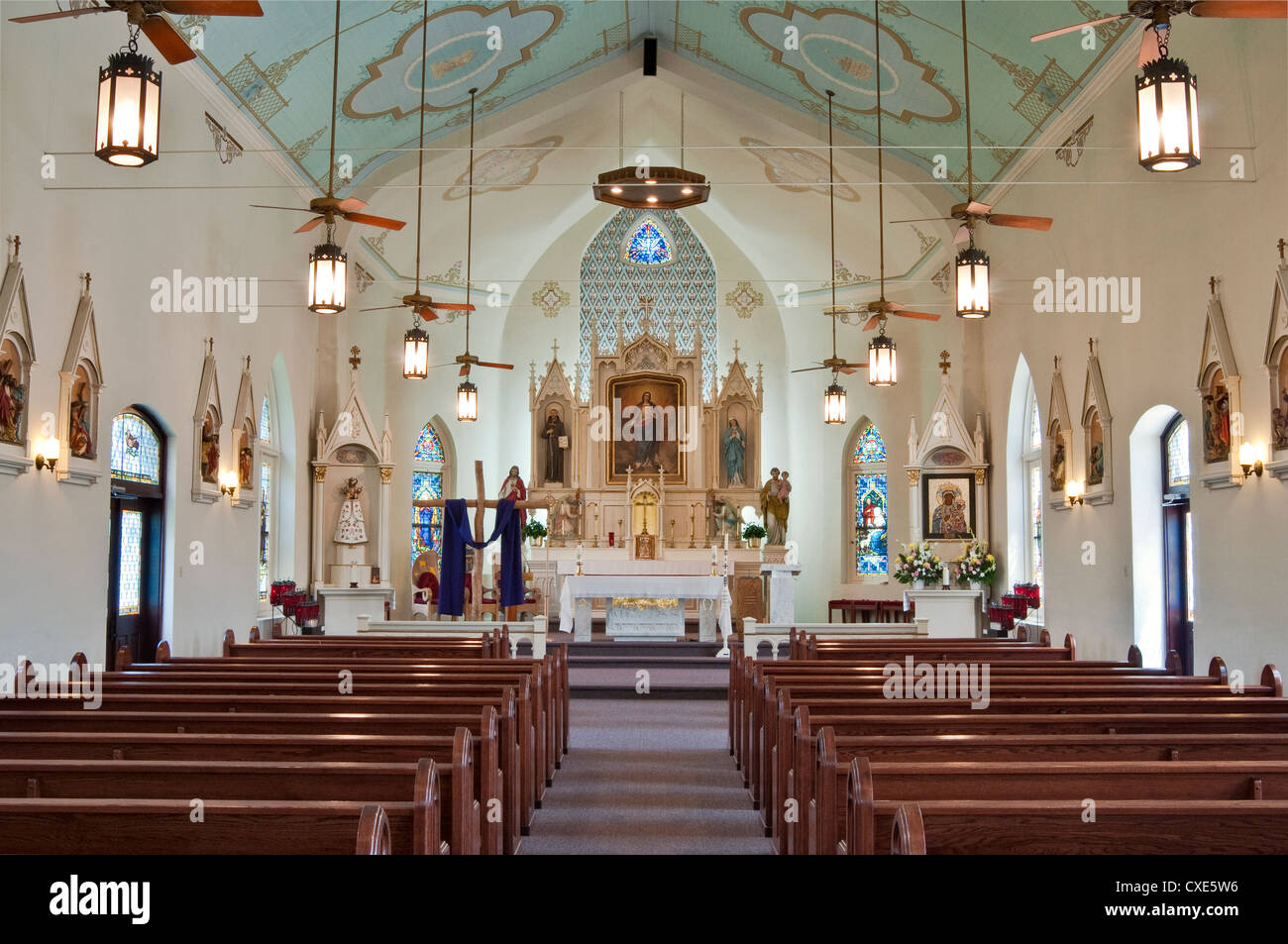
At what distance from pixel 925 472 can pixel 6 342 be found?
1204 cm

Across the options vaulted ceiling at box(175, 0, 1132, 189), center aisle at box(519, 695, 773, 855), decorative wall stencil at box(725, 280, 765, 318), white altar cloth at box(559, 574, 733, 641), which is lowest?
center aisle at box(519, 695, 773, 855)

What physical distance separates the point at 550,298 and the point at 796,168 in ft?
18.9

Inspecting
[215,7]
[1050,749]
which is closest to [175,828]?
[1050,749]

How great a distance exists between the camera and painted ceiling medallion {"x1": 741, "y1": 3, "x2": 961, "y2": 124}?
1296 centimetres

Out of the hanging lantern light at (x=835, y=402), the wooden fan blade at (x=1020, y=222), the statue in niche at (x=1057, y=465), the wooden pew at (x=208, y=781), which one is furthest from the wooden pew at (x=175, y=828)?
the hanging lantern light at (x=835, y=402)

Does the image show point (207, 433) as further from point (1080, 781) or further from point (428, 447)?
point (1080, 781)

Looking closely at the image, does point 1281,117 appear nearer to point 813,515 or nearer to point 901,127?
point 901,127

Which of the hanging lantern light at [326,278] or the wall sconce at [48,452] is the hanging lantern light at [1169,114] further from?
the wall sconce at [48,452]

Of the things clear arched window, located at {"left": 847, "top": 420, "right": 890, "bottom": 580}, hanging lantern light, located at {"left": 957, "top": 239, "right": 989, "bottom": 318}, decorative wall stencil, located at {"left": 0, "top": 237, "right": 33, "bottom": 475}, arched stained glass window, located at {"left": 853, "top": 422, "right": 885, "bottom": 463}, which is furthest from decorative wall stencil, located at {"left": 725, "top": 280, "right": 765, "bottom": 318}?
decorative wall stencil, located at {"left": 0, "top": 237, "right": 33, "bottom": 475}

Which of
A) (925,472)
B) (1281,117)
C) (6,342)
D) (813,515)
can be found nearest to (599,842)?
(6,342)

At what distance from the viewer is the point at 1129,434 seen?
10.8 meters

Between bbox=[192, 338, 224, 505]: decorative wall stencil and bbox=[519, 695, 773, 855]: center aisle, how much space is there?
460 centimetres

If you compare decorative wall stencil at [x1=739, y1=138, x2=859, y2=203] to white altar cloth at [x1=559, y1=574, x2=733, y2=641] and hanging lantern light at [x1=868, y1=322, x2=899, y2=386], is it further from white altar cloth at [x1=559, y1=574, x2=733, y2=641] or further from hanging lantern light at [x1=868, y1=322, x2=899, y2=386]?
white altar cloth at [x1=559, y1=574, x2=733, y2=641]

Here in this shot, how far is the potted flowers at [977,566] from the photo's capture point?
14.8 m
